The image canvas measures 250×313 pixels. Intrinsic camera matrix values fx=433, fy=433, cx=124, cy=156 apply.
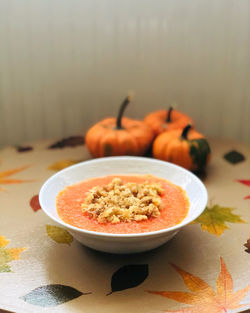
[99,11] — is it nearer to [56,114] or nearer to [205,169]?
[56,114]

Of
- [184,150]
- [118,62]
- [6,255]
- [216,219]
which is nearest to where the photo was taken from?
[6,255]

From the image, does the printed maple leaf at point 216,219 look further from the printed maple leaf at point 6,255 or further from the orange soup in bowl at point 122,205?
A: the printed maple leaf at point 6,255

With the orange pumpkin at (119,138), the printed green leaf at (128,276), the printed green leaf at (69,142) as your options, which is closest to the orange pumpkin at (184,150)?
the orange pumpkin at (119,138)

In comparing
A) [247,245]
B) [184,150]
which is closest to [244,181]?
[184,150]

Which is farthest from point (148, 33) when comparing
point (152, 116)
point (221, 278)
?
point (221, 278)

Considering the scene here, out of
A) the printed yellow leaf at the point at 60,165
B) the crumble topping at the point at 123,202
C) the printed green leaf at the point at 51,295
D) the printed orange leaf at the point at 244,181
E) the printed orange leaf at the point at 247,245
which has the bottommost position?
the printed orange leaf at the point at 244,181

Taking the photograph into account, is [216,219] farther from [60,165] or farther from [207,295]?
[60,165]

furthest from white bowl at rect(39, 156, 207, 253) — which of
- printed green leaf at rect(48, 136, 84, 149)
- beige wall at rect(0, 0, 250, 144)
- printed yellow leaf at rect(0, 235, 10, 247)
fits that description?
beige wall at rect(0, 0, 250, 144)
